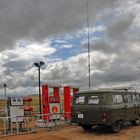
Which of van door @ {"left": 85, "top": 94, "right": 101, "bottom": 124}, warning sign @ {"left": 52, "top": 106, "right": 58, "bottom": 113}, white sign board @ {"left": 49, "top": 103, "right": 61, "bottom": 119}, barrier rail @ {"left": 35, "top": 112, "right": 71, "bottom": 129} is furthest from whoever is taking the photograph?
warning sign @ {"left": 52, "top": 106, "right": 58, "bottom": 113}

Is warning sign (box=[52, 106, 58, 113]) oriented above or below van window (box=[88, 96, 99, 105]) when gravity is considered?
below

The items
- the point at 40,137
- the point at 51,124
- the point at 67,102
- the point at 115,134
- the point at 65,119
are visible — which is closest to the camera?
the point at 40,137

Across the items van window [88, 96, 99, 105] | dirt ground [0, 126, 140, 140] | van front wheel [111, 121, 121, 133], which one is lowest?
dirt ground [0, 126, 140, 140]

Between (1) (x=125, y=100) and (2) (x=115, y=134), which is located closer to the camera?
(2) (x=115, y=134)

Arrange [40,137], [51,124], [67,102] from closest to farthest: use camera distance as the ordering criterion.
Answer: [40,137], [51,124], [67,102]

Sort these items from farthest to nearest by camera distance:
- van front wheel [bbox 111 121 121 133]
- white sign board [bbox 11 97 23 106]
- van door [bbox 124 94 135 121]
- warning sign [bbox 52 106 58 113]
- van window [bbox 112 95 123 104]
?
warning sign [bbox 52 106 58 113] < white sign board [bbox 11 97 23 106] < van door [bbox 124 94 135 121] < van window [bbox 112 95 123 104] < van front wheel [bbox 111 121 121 133]

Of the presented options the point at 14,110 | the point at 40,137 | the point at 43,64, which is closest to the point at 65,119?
the point at 14,110

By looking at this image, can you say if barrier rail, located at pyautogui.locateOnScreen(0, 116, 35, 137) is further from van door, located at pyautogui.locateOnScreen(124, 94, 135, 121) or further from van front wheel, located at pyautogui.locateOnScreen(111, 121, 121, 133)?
van door, located at pyautogui.locateOnScreen(124, 94, 135, 121)

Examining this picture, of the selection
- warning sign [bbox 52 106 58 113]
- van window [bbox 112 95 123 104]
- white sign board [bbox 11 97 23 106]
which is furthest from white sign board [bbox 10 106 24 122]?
van window [bbox 112 95 123 104]

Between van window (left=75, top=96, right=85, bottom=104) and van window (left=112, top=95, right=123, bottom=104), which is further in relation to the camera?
van window (left=75, top=96, right=85, bottom=104)

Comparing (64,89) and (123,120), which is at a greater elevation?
(64,89)

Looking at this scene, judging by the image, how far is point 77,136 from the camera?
14.7m

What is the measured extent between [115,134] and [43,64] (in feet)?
34.4

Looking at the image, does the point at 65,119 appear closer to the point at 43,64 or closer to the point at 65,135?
the point at 65,135
